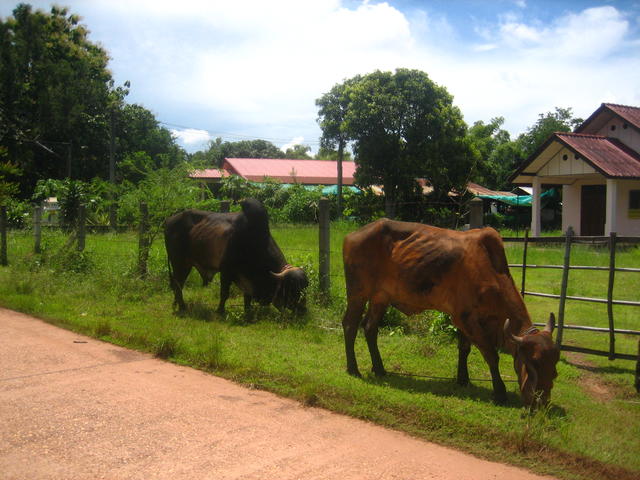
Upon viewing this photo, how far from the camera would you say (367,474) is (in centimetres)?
428

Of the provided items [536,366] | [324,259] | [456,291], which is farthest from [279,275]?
[536,366]

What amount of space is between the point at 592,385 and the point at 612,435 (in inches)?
63.5

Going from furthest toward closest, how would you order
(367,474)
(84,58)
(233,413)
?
(84,58), (233,413), (367,474)

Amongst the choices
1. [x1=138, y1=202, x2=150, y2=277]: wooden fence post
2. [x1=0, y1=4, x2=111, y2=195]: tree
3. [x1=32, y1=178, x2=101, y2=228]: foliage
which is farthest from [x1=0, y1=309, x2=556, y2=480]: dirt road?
[x1=0, y1=4, x2=111, y2=195]: tree

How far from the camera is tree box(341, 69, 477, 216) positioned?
28.0 metres

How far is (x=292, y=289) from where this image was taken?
934 centimetres

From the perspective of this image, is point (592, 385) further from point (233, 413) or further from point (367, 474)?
point (233, 413)

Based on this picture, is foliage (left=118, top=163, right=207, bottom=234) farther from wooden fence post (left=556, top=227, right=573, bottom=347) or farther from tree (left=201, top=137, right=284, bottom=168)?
tree (left=201, top=137, right=284, bottom=168)

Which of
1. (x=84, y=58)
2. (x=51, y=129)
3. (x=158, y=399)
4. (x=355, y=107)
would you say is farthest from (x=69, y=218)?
(x=158, y=399)

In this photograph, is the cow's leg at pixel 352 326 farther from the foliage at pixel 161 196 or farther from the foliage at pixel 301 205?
the foliage at pixel 301 205

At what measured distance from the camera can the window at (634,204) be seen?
2214 centimetres

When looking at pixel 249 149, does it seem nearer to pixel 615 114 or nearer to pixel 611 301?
pixel 615 114

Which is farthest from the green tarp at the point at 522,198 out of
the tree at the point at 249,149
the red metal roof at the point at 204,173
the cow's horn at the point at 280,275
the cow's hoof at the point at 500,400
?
the tree at the point at 249,149

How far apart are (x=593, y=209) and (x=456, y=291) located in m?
20.1
